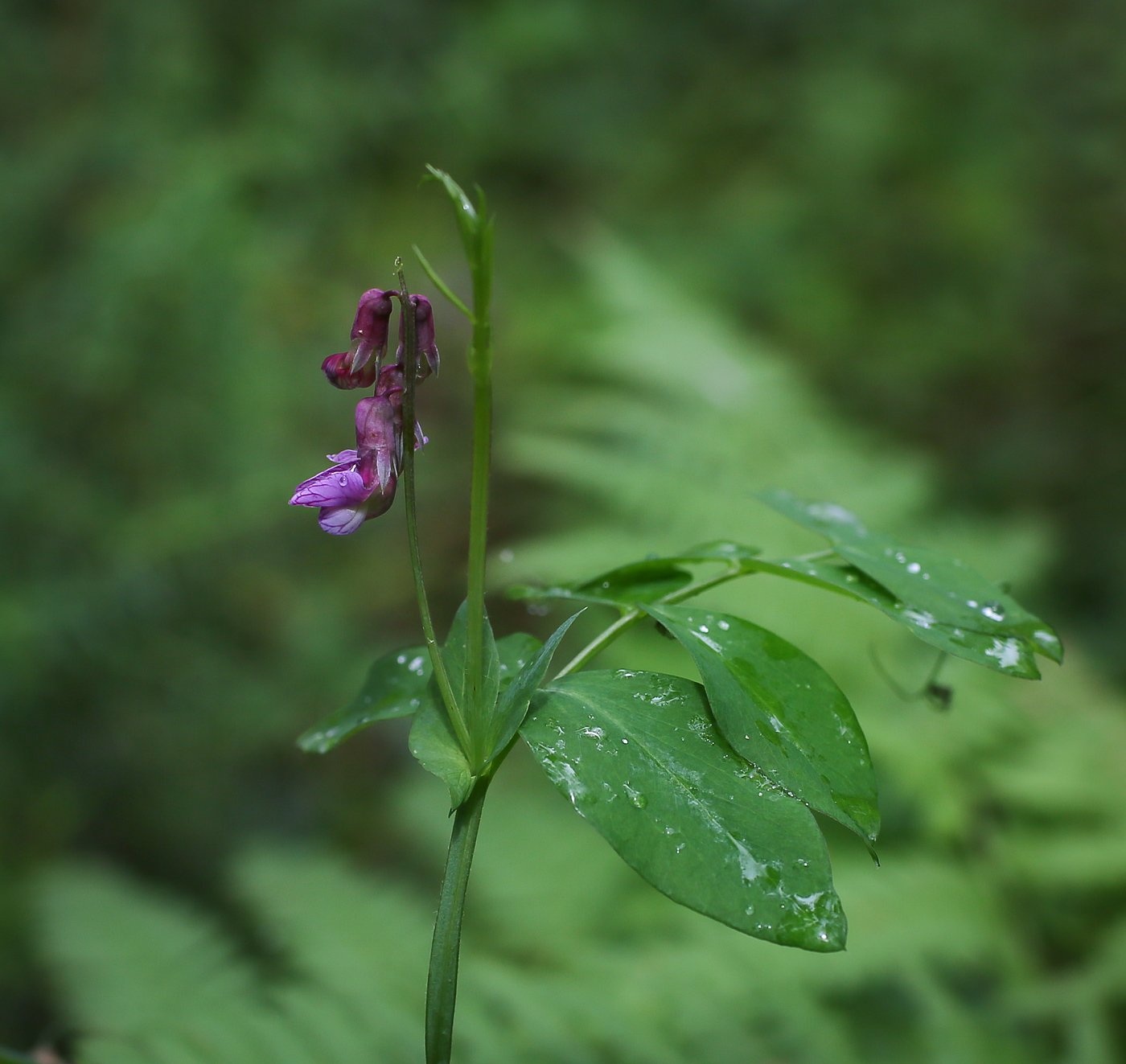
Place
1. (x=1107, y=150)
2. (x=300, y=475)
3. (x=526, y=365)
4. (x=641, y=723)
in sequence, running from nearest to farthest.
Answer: (x=641, y=723) → (x=300, y=475) → (x=1107, y=150) → (x=526, y=365)

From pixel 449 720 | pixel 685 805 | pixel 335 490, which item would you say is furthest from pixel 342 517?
pixel 685 805

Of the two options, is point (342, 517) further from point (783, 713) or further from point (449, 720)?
point (783, 713)

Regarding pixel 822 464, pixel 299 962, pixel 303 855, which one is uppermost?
pixel 822 464

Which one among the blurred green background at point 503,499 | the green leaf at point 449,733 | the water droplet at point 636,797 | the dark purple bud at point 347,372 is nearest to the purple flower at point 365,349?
the dark purple bud at point 347,372

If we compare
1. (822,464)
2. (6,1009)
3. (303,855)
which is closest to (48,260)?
(303,855)

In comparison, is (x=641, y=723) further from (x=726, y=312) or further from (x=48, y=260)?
(x=726, y=312)

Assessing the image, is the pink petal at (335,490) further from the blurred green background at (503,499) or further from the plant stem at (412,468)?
the blurred green background at (503,499)

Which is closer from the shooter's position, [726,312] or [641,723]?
[641,723]
